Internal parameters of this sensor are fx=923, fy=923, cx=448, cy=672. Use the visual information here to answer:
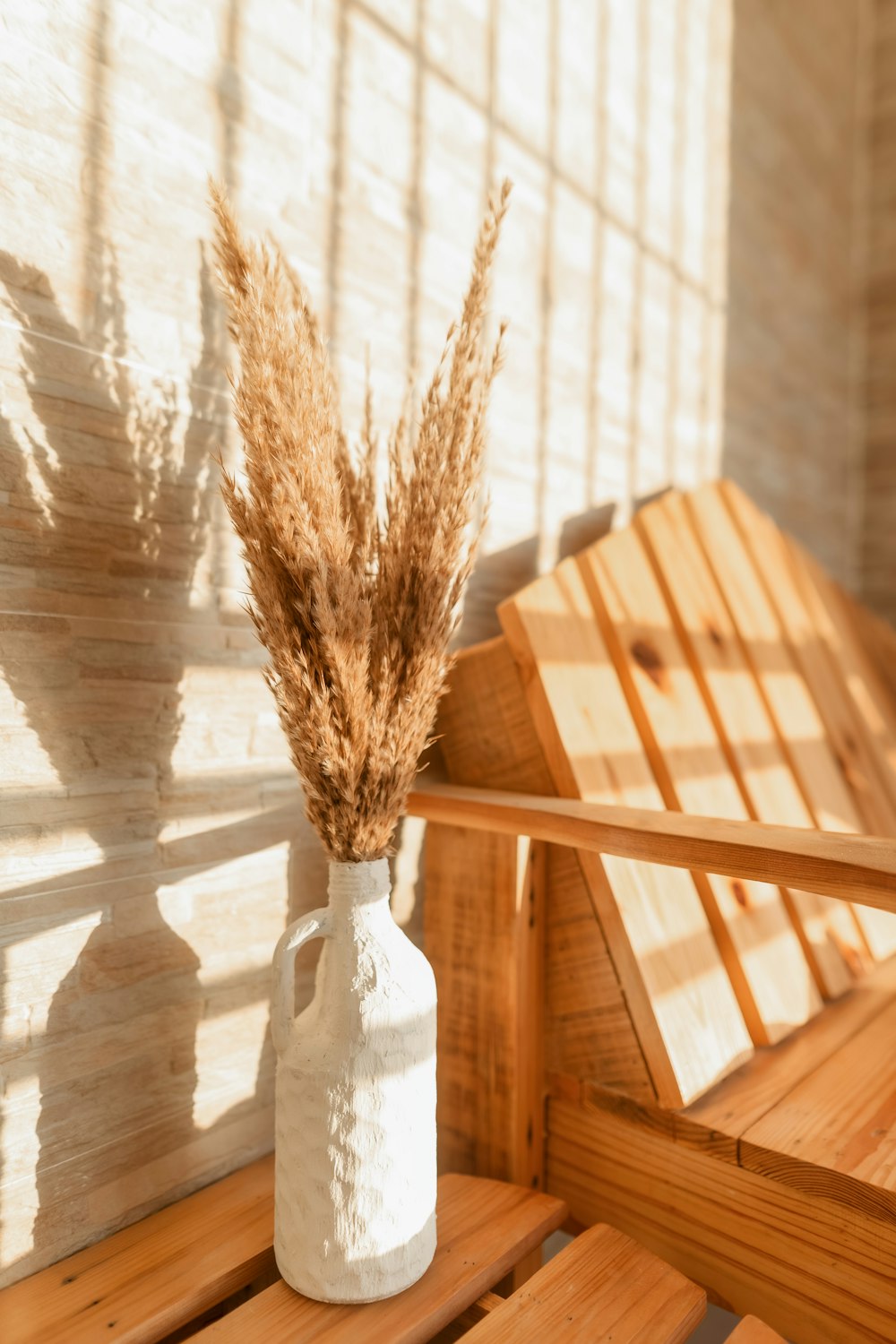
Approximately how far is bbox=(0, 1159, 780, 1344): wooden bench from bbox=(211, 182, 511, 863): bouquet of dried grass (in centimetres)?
44

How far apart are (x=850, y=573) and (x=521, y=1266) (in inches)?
85.2

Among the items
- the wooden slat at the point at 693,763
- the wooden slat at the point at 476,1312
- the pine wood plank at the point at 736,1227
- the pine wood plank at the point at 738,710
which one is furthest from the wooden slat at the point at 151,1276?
the pine wood plank at the point at 738,710

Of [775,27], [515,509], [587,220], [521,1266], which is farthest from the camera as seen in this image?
[775,27]

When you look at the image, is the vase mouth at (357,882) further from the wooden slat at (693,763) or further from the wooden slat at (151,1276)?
the wooden slat at (693,763)

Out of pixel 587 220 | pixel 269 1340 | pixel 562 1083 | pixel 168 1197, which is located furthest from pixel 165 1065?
pixel 587 220

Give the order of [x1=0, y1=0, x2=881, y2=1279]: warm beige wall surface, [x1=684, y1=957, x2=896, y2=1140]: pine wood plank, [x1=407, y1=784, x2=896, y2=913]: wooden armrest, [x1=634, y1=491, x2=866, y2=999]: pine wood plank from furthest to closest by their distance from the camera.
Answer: [x1=634, y1=491, x2=866, y2=999]: pine wood plank
[x1=684, y1=957, x2=896, y2=1140]: pine wood plank
[x1=0, y1=0, x2=881, y2=1279]: warm beige wall surface
[x1=407, y1=784, x2=896, y2=913]: wooden armrest

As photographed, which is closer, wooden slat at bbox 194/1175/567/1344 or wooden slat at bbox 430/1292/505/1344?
wooden slat at bbox 194/1175/567/1344

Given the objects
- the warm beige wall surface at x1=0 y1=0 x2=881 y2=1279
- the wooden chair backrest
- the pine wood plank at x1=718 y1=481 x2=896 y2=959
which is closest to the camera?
the warm beige wall surface at x1=0 y1=0 x2=881 y2=1279

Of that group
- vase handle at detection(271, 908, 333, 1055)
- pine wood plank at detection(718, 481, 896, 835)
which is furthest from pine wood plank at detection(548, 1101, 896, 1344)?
pine wood plank at detection(718, 481, 896, 835)

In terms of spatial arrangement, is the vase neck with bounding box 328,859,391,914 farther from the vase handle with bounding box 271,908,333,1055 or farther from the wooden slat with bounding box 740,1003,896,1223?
the wooden slat with bounding box 740,1003,896,1223

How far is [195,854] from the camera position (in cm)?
108

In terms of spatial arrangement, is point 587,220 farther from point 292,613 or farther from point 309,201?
point 292,613

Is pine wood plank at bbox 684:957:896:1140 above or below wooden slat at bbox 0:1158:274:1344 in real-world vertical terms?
above

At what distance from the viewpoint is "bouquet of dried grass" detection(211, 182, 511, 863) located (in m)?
0.85
